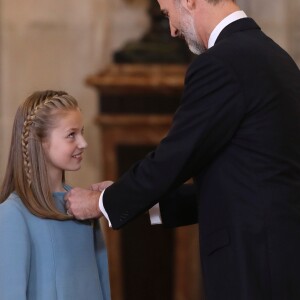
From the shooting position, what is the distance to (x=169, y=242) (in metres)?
6.57

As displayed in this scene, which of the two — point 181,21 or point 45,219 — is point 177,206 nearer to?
point 45,219

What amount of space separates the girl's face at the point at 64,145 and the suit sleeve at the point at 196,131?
25cm

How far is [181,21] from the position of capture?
347cm

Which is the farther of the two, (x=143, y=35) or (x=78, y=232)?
(x=143, y=35)

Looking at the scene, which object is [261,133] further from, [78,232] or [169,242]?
[169,242]

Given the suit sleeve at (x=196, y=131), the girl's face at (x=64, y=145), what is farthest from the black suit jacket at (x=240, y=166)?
the girl's face at (x=64, y=145)

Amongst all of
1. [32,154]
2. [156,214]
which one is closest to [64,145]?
[32,154]

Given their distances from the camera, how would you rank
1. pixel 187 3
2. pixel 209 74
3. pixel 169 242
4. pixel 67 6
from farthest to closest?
pixel 67 6 < pixel 169 242 < pixel 187 3 < pixel 209 74

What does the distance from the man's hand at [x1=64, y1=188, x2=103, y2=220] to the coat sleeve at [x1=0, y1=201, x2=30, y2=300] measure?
0.19m

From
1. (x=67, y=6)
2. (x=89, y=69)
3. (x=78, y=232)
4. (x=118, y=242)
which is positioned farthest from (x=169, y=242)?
(x=78, y=232)

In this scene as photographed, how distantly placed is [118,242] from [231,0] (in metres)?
3.34

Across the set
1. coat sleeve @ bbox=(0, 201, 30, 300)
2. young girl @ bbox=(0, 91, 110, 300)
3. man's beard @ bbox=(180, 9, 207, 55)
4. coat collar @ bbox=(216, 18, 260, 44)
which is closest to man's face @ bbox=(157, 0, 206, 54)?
man's beard @ bbox=(180, 9, 207, 55)

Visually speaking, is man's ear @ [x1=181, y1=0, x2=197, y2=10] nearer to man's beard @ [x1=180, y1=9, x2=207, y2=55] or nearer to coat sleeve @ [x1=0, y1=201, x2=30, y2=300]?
man's beard @ [x1=180, y1=9, x2=207, y2=55]

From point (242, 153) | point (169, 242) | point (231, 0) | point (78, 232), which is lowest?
point (169, 242)
